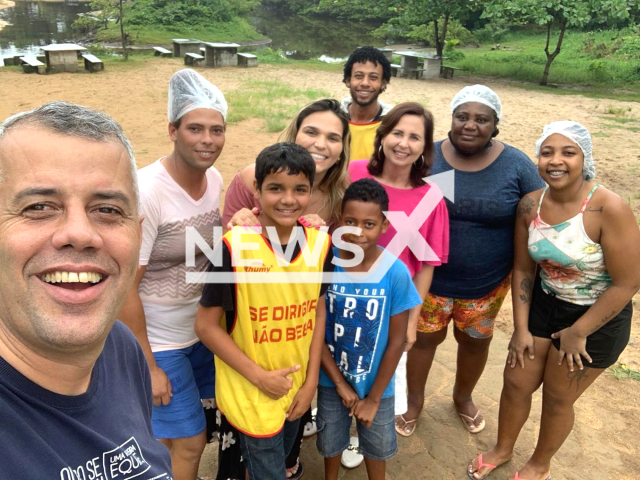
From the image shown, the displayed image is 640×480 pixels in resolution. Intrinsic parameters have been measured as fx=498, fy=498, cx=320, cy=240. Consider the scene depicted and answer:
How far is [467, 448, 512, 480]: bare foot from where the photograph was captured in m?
2.77

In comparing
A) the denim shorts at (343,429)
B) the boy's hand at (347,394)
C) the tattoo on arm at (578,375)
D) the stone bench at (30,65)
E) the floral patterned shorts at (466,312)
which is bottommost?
the denim shorts at (343,429)

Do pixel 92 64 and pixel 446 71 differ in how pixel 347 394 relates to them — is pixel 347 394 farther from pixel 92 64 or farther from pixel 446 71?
pixel 446 71

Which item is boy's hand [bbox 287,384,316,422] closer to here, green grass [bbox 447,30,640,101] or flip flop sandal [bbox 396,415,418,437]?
flip flop sandal [bbox 396,415,418,437]

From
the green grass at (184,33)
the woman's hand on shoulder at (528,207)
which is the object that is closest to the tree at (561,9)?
the woman's hand on shoulder at (528,207)

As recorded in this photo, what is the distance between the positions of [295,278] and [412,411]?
5.42 feet

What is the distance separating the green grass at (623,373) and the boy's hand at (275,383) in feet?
9.51

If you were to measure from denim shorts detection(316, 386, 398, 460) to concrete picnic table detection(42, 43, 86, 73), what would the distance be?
1445 cm

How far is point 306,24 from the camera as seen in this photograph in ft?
112

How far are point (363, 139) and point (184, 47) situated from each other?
17684 mm

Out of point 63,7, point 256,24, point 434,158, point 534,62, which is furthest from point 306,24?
point 434,158

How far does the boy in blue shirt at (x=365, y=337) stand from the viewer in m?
2.19

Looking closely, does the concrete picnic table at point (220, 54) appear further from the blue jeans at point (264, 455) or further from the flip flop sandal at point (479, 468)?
the blue jeans at point (264, 455)

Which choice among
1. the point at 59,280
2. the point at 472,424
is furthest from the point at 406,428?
the point at 59,280

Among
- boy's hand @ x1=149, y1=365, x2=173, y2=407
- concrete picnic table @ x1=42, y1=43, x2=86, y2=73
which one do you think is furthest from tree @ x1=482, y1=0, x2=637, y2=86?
boy's hand @ x1=149, y1=365, x2=173, y2=407
